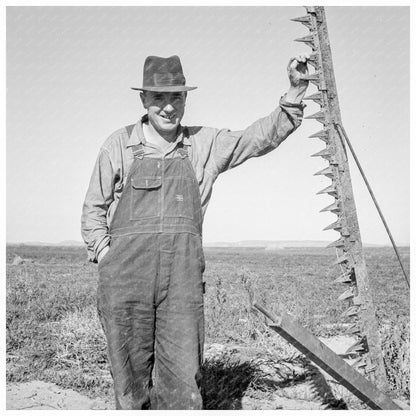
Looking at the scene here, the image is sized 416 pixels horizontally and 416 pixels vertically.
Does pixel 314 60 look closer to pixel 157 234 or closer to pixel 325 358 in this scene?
pixel 157 234

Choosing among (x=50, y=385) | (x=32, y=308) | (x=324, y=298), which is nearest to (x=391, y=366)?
(x=50, y=385)

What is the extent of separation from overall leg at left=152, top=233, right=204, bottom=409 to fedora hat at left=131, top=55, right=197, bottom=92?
90 centimetres

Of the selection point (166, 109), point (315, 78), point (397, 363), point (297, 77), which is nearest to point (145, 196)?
point (166, 109)

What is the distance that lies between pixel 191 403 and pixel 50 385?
7.94ft

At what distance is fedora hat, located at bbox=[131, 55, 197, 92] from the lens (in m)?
3.08

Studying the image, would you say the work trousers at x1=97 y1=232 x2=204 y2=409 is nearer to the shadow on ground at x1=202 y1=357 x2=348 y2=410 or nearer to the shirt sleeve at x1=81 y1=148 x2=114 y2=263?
the shirt sleeve at x1=81 y1=148 x2=114 y2=263

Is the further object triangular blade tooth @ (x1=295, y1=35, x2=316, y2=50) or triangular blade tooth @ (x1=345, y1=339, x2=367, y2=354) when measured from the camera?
triangular blade tooth @ (x1=345, y1=339, x2=367, y2=354)

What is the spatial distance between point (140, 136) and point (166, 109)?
238 millimetres

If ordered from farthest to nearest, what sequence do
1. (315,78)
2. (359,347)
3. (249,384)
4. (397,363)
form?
(249,384), (397,363), (359,347), (315,78)

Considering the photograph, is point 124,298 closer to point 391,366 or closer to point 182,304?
point 182,304

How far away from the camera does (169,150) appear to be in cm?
314

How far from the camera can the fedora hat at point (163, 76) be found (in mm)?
3078

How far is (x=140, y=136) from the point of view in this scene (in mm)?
3164

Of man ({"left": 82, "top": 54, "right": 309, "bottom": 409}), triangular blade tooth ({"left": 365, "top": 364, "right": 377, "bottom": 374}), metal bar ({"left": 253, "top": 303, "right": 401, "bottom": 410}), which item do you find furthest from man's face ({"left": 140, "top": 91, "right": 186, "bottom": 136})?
triangular blade tooth ({"left": 365, "top": 364, "right": 377, "bottom": 374})
